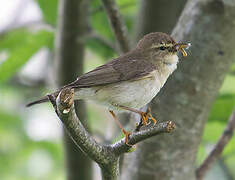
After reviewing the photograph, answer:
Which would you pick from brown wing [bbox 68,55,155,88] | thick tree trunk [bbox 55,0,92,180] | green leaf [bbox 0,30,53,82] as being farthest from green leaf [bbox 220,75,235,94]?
green leaf [bbox 0,30,53,82]

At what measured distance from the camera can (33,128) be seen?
7.60 meters

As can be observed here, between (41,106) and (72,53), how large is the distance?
14.8 feet

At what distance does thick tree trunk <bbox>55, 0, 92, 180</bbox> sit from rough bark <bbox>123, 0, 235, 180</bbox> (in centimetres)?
89

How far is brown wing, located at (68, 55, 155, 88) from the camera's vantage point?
3480 mm

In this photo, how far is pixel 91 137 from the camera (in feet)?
8.73

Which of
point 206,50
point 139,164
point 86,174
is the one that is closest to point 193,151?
point 139,164

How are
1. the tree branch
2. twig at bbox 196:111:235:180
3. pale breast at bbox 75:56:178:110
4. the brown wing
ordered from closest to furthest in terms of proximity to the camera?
the tree branch < the brown wing < pale breast at bbox 75:56:178:110 < twig at bbox 196:111:235:180

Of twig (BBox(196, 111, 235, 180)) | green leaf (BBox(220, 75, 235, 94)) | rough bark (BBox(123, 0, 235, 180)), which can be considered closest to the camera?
rough bark (BBox(123, 0, 235, 180))

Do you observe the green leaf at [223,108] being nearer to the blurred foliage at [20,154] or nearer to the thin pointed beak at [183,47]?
the thin pointed beak at [183,47]

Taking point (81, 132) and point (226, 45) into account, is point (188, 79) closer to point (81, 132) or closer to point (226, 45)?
point (226, 45)

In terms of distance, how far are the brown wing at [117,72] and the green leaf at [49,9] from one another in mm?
1228

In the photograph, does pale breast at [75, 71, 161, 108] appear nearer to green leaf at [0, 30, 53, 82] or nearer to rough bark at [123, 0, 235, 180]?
rough bark at [123, 0, 235, 180]

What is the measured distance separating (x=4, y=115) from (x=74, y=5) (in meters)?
2.81

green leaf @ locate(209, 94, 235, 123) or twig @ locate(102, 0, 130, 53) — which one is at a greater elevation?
twig @ locate(102, 0, 130, 53)
